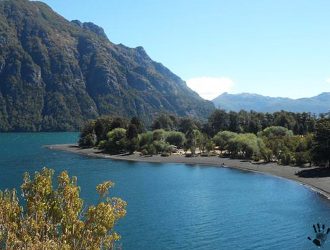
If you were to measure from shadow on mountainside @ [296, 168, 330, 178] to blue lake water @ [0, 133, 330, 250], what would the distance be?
8868 mm

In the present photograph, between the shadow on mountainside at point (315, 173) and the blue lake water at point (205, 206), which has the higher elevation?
the shadow on mountainside at point (315, 173)

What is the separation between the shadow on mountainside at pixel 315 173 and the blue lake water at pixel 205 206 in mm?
8868

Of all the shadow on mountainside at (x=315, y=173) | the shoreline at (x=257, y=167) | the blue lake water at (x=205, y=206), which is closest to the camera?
the blue lake water at (x=205, y=206)

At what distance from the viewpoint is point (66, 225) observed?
22422 mm

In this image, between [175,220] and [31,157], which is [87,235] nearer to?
[175,220]

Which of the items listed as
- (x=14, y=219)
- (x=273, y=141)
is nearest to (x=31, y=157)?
(x=273, y=141)

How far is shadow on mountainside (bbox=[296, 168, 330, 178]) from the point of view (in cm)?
12995

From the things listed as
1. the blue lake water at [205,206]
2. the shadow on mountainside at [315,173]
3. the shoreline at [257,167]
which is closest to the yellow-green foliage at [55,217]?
the blue lake water at [205,206]

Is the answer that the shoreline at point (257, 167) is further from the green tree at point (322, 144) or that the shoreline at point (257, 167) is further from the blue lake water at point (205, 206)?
the green tree at point (322, 144)

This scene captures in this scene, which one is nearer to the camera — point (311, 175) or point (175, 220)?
point (175, 220)

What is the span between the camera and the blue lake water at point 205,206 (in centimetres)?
7025

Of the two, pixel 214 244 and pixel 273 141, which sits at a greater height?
pixel 273 141

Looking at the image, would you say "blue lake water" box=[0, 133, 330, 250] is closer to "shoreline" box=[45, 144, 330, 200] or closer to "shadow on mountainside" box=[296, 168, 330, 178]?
"shoreline" box=[45, 144, 330, 200]

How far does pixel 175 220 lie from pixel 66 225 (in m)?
62.1
